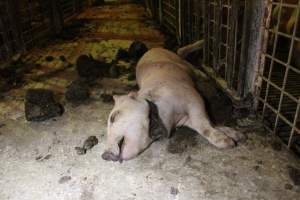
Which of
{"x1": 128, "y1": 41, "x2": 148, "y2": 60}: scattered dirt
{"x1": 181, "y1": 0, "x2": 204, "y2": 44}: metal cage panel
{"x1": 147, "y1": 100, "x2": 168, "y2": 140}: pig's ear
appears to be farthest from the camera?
{"x1": 128, "y1": 41, "x2": 148, "y2": 60}: scattered dirt

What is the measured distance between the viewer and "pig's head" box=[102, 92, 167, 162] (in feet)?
6.97

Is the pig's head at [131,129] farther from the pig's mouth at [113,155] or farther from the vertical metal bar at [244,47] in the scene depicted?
the vertical metal bar at [244,47]

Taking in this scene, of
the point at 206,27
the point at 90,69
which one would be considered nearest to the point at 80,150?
the point at 90,69

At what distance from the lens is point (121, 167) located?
89.4 inches

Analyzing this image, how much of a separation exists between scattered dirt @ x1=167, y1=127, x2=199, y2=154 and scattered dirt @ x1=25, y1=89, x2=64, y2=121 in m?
1.20

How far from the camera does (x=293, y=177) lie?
6.56 feet

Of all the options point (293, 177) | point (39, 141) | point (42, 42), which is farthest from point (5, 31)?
point (293, 177)

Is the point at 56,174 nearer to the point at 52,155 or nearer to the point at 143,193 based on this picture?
the point at 52,155

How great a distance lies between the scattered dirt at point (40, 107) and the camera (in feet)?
9.50

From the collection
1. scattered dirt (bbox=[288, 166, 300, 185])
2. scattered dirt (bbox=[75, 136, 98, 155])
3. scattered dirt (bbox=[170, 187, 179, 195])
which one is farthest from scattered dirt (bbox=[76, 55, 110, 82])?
scattered dirt (bbox=[288, 166, 300, 185])

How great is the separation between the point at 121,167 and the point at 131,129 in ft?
1.09

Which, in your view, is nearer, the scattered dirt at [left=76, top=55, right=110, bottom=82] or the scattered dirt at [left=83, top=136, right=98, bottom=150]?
the scattered dirt at [left=83, top=136, right=98, bottom=150]

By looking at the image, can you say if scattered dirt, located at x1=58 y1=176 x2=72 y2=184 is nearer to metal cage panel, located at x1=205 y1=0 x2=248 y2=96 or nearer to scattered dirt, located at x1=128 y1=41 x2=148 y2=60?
metal cage panel, located at x1=205 y1=0 x2=248 y2=96

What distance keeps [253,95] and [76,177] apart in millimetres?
1632
